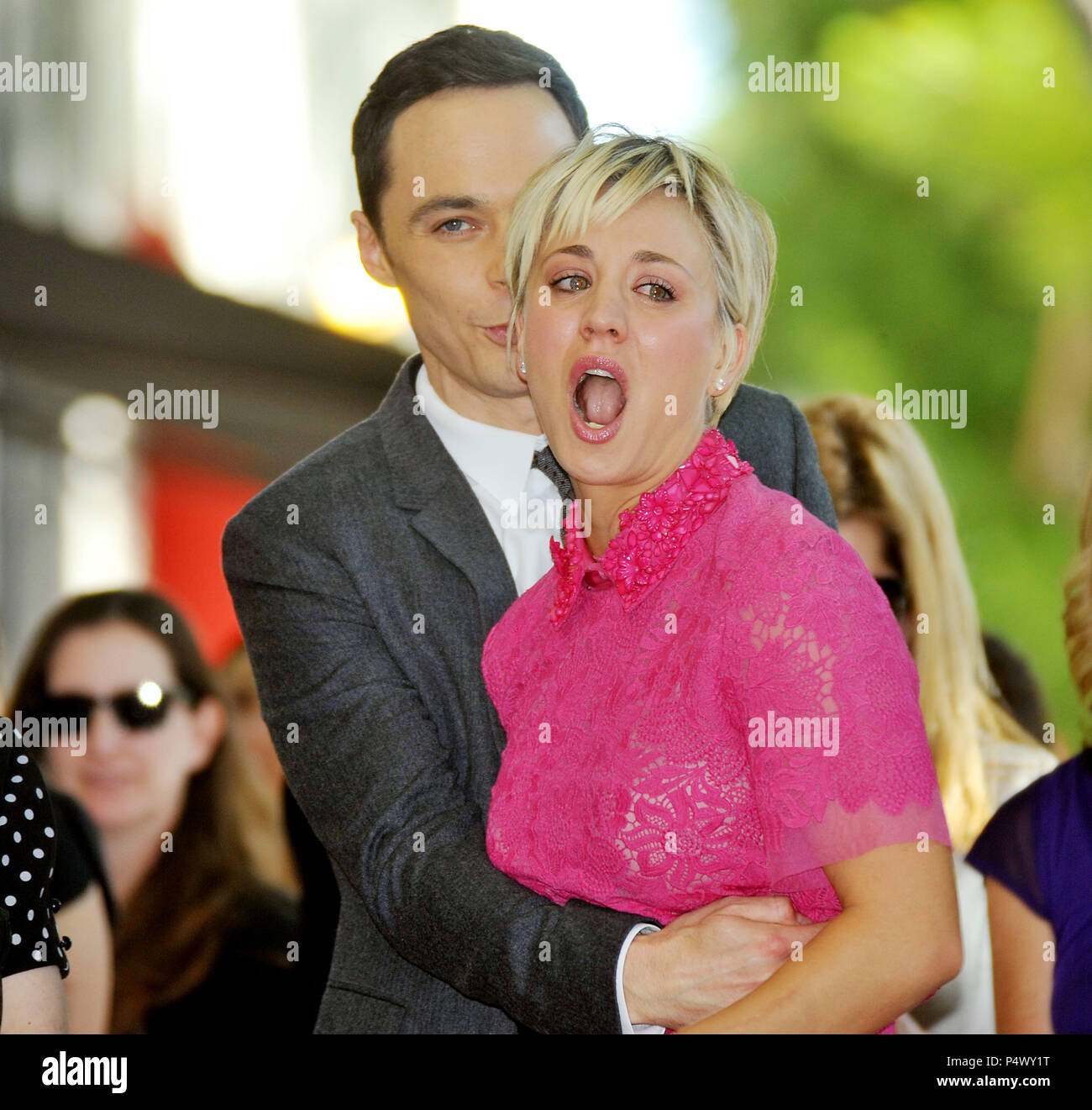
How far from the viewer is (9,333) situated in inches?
177

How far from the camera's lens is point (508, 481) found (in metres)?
2.05

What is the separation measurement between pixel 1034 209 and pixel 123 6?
4.04 meters

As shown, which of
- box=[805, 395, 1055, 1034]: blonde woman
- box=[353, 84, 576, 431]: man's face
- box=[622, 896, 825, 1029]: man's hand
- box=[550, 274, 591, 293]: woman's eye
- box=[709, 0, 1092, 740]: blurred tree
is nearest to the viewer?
box=[622, 896, 825, 1029]: man's hand

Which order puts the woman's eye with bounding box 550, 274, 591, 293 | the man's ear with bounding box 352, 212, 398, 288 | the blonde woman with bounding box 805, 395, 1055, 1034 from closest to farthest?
1. the woman's eye with bounding box 550, 274, 591, 293
2. the man's ear with bounding box 352, 212, 398, 288
3. the blonde woman with bounding box 805, 395, 1055, 1034

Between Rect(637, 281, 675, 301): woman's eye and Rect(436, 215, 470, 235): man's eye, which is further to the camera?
Rect(436, 215, 470, 235): man's eye

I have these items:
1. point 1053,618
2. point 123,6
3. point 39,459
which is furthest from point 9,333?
point 1053,618

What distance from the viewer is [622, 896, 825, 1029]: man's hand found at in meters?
1.34

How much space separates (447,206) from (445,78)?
0.20 metres

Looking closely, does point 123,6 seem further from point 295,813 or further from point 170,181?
point 295,813

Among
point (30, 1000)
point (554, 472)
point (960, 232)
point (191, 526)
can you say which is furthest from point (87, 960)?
point (960, 232)

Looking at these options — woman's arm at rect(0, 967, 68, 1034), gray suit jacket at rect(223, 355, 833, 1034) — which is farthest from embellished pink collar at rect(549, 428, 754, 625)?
woman's arm at rect(0, 967, 68, 1034)

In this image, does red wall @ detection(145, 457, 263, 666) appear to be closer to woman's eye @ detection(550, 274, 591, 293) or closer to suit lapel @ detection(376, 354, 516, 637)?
suit lapel @ detection(376, 354, 516, 637)

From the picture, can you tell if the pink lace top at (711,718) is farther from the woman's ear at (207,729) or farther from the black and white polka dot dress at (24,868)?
the woman's ear at (207,729)
